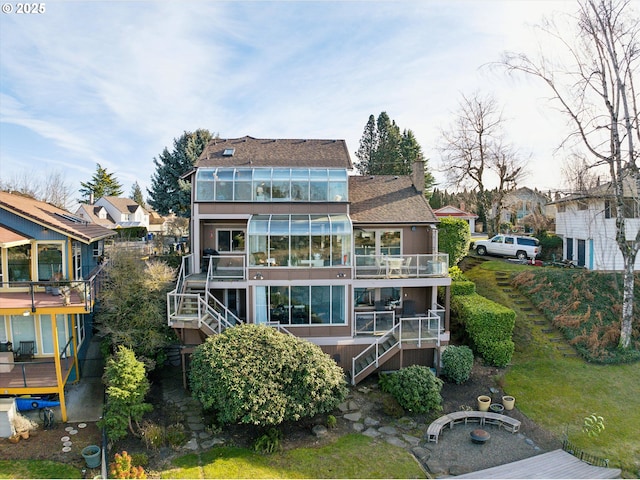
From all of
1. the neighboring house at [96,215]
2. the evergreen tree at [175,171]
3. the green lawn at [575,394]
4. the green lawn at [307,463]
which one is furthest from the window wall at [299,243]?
the neighboring house at [96,215]

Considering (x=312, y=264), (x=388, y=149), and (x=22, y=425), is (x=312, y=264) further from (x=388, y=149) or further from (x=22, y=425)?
(x=388, y=149)

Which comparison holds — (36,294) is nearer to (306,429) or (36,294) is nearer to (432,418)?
(306,429)

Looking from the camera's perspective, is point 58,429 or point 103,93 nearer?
point 58,429

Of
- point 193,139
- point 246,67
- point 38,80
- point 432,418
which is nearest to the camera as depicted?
point 432,418

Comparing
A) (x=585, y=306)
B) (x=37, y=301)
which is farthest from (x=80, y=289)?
(x=585, y=306)

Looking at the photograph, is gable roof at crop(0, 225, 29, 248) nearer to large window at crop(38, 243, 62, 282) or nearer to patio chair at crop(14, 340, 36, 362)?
large window at crop(38, 243, 62, 282)

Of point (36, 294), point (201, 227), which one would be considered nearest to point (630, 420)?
point (201, 227)
